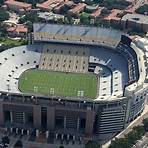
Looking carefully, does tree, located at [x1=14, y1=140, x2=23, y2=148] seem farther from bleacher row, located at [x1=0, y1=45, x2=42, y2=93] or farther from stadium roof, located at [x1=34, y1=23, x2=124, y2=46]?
stadium roof, located at [x1=34, y1=23, x2=124, y2=46]

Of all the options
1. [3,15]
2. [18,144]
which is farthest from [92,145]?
[3,15]

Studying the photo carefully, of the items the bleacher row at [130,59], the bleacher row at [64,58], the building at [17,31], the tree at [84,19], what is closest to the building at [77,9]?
the tree at [84,19]

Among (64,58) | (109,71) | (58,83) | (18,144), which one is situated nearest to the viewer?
(18,144)

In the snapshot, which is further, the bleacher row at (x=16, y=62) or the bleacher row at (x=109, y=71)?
the bleacher row at (x=16, y=62)

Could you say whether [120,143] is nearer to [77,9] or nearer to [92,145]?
[92,145]

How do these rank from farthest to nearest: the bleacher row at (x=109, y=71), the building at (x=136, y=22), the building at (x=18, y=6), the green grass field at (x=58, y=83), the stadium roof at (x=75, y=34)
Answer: the building at (x=18, y=6) < the building at (x=136, y=22) < the stadium roof at (x=75, y=34) < the green grass field at (x=58, y=83) < the bleacher row at (x=109, y=71)

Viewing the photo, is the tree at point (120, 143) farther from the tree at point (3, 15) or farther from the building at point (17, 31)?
the tree at point (3, 15)

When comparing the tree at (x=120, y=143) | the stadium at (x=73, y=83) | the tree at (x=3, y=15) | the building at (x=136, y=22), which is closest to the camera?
the tree at (x=120, y=143)
